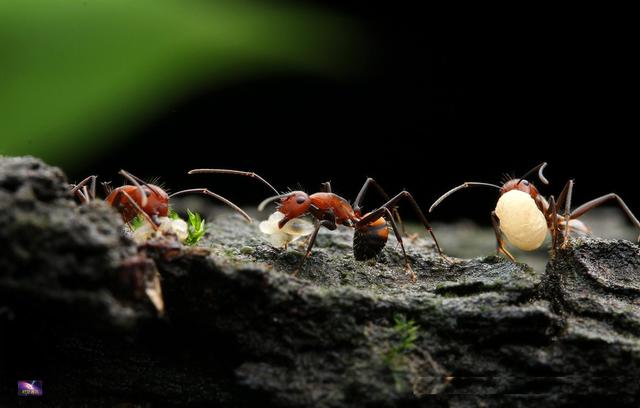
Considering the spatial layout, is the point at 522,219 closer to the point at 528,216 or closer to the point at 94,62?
the point at 528,216

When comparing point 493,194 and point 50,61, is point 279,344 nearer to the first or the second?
point 50,61

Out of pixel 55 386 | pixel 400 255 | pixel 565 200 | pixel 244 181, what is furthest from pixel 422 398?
pixel 244 181

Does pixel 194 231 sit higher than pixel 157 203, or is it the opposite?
pixel 157 203

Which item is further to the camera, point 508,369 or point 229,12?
point 229,12

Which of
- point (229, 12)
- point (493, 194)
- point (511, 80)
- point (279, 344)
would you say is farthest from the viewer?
point (493, 194)
